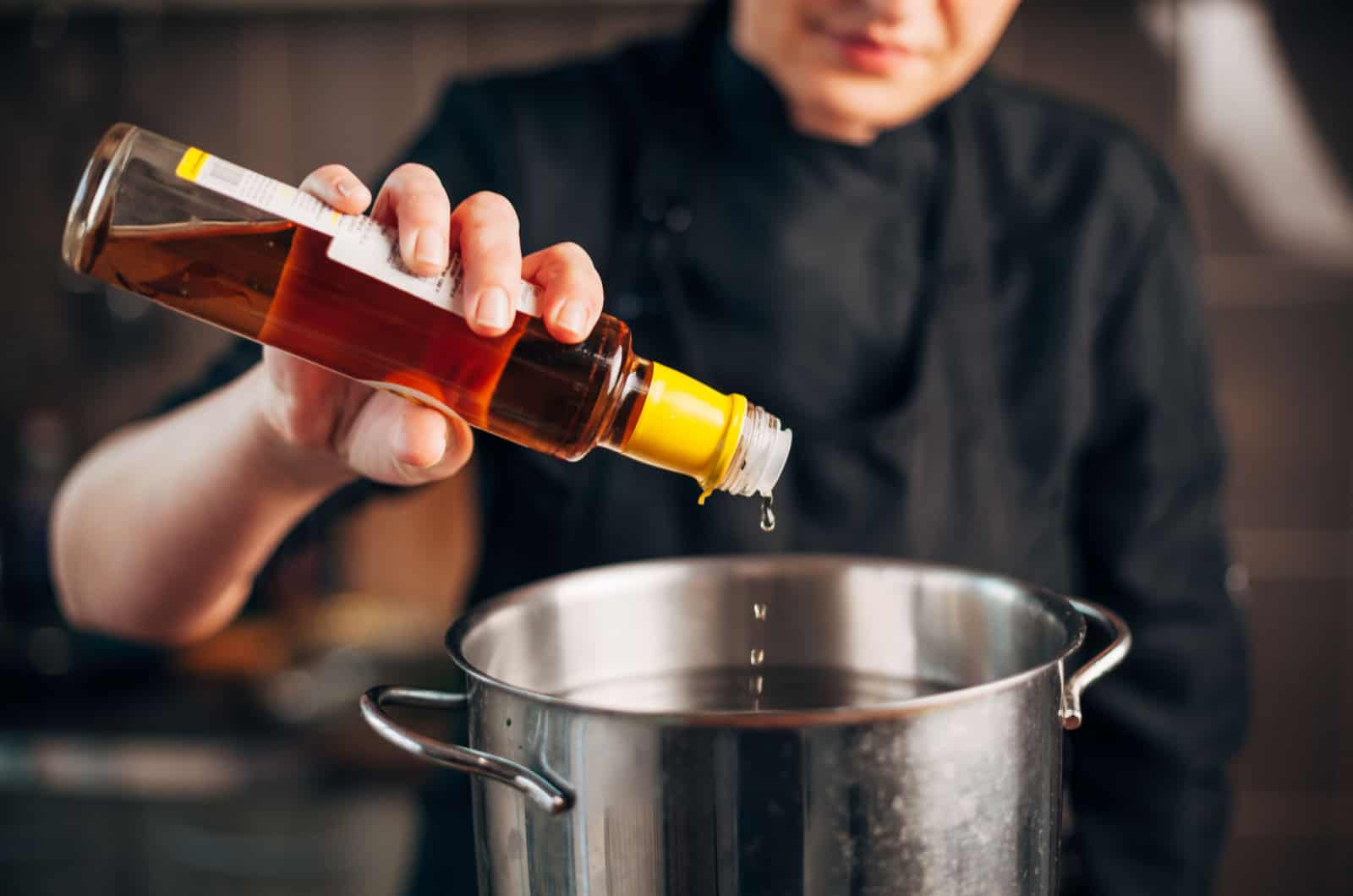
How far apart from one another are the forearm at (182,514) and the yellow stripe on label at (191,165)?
193 mm

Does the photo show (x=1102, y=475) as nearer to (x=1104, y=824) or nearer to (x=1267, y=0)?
(x=1104, y=824)

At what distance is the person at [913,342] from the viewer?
101 cm

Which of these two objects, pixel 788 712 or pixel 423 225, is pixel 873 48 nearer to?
pixel 423 225

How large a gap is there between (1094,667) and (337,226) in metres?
0.37

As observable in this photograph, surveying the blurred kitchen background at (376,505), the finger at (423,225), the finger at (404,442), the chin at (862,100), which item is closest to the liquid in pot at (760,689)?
the finger at (404,442)

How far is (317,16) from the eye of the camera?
7.00 feet

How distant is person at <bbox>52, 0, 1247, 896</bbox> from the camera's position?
1009 millimetres

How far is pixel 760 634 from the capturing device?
0.68m

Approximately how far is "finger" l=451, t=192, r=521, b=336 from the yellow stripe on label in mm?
109

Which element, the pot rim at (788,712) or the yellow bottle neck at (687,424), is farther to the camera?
the yellow bottle neck at (687,424)

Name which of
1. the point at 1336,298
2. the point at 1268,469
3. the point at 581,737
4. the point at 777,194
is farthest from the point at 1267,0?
the point at 581,737

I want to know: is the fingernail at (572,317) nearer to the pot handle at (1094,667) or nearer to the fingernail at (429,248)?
the fingernail at (429,248)

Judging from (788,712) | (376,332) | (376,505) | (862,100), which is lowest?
(376,505)

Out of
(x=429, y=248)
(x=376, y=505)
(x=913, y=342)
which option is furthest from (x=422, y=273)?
(x=376, y=505)
